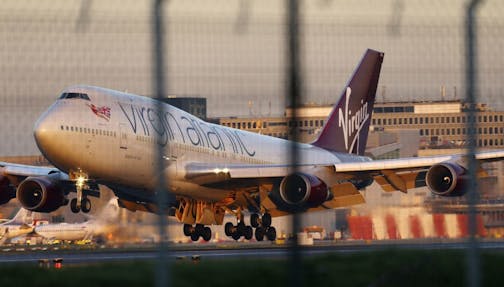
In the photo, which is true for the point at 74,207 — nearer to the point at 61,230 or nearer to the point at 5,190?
the point at 5,190

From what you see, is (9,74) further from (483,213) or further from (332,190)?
(332,190)

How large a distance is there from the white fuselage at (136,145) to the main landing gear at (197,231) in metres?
1.20

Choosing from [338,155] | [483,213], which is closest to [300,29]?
[483,213]

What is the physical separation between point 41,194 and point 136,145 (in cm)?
732

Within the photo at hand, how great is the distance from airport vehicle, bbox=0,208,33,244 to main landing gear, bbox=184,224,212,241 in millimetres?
4462

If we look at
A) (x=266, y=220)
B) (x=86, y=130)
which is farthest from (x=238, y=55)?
(x=266, y=220)

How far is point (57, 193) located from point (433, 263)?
62.7 feet

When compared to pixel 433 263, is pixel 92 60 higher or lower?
higher

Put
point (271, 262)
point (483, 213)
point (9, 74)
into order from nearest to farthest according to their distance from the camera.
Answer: point (9, 74) → point (483, 213) → point (271, 262)

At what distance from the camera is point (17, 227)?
32.8m

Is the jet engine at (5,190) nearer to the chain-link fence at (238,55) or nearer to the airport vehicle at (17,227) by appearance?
the airport vehicle at (17,227)

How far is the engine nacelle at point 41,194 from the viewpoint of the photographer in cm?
3053

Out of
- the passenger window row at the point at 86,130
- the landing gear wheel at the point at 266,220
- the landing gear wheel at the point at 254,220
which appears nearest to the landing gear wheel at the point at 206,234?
the landing gear wheel at the point at 266,220

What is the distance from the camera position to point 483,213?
13750mm
